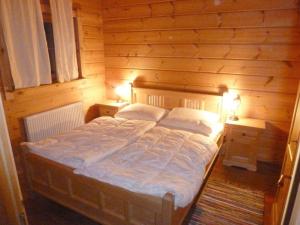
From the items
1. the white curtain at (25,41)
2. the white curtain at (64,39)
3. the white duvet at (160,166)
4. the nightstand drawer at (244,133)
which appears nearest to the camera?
the white duvet at (160,166)

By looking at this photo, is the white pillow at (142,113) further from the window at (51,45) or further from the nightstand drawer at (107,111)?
the window at (51,45)

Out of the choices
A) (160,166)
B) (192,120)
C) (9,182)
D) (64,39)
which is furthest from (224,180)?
(64,39)

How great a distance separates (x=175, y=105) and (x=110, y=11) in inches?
77.6

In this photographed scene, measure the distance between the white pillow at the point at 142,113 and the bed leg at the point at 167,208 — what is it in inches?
69.5

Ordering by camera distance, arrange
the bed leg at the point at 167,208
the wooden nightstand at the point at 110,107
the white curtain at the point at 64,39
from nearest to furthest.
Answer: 1. the bed leg at the point at 167,208
2. the white curtain at the point at 64,39
3. the wooden nightstand at the point at 110,107

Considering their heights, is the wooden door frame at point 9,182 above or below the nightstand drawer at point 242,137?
above

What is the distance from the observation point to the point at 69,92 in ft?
11.3

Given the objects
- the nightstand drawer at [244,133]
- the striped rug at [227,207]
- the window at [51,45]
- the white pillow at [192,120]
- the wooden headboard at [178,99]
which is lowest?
the striped rug at [227,207]

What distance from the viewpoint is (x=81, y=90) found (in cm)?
368

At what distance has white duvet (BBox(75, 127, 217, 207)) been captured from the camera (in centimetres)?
171

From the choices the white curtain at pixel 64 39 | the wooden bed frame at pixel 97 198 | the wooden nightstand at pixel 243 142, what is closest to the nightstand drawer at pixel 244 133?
the wooden nightstand at pixel 243 142

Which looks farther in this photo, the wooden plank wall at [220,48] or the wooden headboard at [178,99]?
the wooden headboard at [178,99]

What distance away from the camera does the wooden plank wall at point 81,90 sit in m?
2.72

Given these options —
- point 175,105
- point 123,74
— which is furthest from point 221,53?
point 123,74
